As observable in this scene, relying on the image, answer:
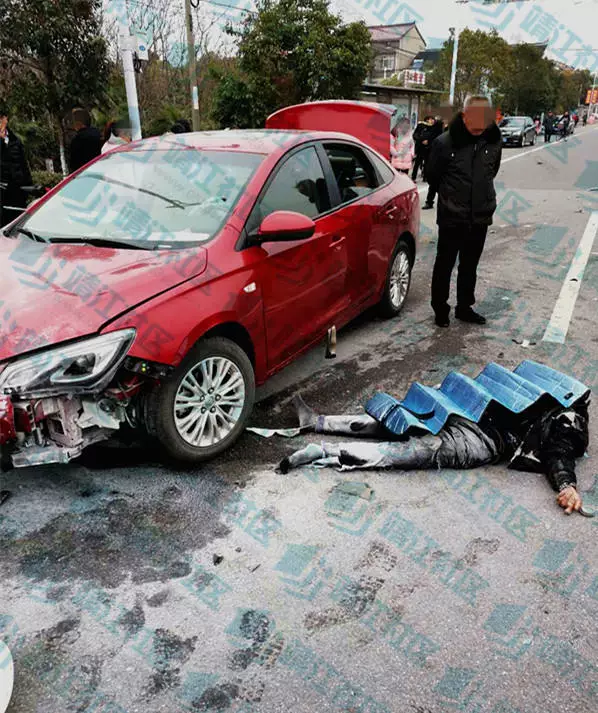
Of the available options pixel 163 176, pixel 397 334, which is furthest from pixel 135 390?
pixel 397 334

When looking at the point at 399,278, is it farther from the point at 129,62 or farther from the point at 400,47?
Answer: the point at 400,47

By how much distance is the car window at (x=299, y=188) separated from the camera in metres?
3.91

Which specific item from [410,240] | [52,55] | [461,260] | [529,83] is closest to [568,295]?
[461,260]

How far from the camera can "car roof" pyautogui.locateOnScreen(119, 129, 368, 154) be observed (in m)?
4.14

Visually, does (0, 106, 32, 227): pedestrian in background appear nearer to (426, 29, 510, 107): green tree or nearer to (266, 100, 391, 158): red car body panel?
(266, 100, 391, 158): red car body panel

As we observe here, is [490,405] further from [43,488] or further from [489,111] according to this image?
[489,111]

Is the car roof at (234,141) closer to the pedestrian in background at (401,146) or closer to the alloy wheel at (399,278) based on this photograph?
the alloy wheel at (399,278)

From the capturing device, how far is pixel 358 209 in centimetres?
483

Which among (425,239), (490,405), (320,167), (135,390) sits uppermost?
(320,167)

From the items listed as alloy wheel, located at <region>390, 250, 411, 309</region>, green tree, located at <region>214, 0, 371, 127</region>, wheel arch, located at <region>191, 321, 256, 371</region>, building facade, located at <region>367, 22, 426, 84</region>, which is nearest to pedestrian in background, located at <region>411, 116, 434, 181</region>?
green tree, located at <region>214, 0, 371, 127</region>

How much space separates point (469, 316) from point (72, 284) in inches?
151

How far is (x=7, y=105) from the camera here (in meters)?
13.1

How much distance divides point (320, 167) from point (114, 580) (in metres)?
3.05

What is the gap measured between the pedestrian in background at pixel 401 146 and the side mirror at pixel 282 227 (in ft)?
33.3
